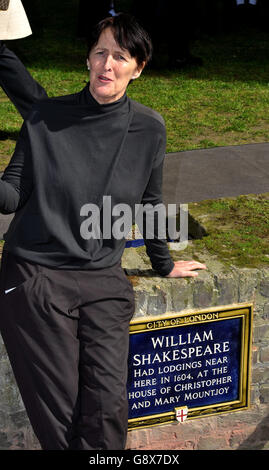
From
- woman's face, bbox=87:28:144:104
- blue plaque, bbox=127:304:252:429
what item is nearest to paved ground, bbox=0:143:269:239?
blue plaque, bbox=127:304:252:429

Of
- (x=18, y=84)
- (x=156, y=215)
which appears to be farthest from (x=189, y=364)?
(x=18, y=84)

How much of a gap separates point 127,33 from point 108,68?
17cm

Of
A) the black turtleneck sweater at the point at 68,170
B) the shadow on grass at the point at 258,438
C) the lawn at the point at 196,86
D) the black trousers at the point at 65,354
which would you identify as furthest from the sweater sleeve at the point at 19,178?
the lawn at the point at 196,86

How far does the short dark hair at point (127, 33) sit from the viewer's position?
3.10m

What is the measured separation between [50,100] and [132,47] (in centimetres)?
43

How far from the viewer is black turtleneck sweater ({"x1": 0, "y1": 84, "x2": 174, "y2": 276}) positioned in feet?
10.3

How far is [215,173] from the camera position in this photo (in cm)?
707

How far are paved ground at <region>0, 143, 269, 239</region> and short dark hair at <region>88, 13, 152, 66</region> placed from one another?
2.96 m

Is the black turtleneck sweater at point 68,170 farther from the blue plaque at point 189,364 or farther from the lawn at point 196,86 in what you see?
the lawn at point 196,86

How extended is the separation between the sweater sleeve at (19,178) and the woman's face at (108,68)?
1.19 feet

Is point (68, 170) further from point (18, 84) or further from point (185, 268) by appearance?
point (185, 268)

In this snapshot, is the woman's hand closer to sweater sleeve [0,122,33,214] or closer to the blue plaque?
the blue plaque

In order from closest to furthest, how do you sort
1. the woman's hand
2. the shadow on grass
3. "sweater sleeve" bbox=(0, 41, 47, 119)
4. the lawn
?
"sweater sleeve" bbox=(0, 41, 47, 119)
the woman's hand
the shadow on grass
the lawn
